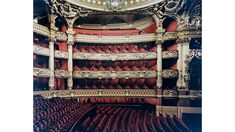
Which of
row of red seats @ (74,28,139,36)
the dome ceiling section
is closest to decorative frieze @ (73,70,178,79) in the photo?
row of red seats @ (74,28,139,36)

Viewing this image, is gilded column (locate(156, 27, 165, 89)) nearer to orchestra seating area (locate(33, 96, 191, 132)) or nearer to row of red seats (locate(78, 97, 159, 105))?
row of red seats (locate(78, 97, 159, 105))

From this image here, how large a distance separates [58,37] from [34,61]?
36 centimetres

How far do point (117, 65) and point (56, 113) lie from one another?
32.0 inches

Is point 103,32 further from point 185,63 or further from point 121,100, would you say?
point 185,63

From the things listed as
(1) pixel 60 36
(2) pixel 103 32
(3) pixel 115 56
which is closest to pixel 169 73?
(3) pixel 115 56

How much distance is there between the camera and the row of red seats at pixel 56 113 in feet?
8.43

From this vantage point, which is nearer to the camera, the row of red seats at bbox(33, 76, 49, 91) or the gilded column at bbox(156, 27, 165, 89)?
the gilded column at bbox(156, 27, 165, 89)

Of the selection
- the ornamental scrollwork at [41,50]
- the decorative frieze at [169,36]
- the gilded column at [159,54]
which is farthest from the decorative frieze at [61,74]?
the decorative frieze at [169,36]

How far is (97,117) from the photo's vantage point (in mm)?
2559

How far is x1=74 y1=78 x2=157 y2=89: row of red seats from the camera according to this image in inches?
99.8

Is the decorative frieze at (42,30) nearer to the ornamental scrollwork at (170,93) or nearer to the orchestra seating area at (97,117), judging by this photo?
the orchestra seating area at (97,117)

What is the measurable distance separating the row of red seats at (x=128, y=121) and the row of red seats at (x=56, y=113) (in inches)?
4.0
